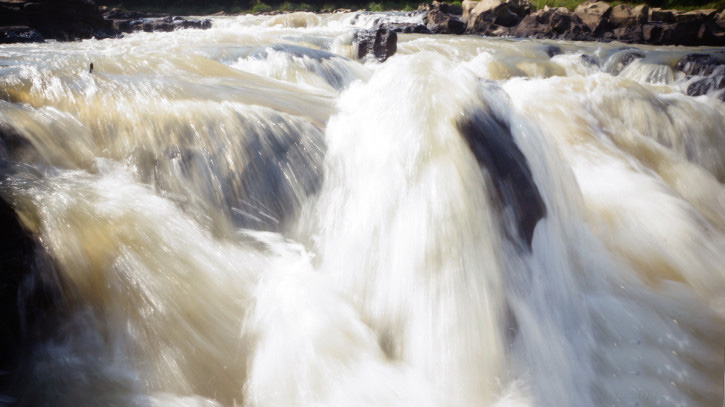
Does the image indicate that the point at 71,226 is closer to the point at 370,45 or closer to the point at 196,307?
the point at 196,307

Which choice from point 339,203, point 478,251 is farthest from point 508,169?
point 339,203

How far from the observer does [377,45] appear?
288 inches

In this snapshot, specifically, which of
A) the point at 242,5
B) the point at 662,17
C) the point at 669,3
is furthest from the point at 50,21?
the point at 669,3

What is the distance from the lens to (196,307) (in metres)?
2.05

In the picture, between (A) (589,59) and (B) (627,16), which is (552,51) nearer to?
(A) (589,59)

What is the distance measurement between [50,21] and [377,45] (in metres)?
9.30

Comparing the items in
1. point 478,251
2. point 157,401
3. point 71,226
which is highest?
point 71,226

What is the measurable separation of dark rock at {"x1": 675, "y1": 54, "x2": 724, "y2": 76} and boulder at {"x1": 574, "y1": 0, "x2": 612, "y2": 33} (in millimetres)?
6341

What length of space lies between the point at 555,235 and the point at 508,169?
528 millimetres

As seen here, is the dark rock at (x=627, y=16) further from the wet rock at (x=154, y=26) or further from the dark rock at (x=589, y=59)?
the wet rock at (x=154, y=26)

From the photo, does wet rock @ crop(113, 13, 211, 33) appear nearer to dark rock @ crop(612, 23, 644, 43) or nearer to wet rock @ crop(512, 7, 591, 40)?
wet rock @ crop(512, 7, 591, 40)

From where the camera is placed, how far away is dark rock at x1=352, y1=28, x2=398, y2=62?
7.27 metres

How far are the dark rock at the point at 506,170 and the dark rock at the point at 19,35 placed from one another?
10.8 meters

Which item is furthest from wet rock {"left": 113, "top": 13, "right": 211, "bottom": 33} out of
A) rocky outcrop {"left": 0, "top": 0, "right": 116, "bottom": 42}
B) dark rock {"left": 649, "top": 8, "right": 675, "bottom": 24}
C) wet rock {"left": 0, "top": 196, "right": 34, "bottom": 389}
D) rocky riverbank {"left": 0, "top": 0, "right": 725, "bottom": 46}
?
dark rock {"left": 649, "top": 8, "right": 675, "bottom": 24}
